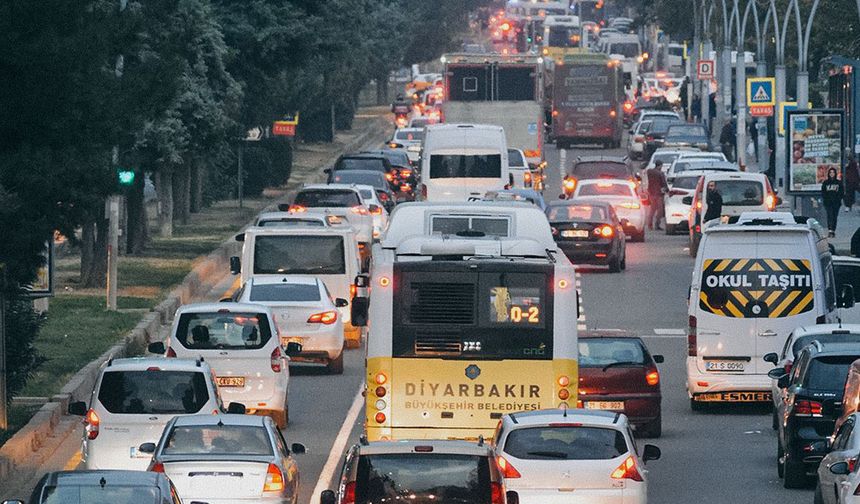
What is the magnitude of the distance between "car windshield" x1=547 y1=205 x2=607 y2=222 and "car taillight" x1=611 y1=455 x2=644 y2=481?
27.0m

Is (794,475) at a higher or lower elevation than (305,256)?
lower

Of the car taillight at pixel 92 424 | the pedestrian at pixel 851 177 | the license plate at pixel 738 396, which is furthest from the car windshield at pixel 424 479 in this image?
the pedestrian at pixel 851 177

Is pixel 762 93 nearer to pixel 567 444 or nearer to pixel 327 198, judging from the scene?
pixel 327 198

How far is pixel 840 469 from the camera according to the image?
1750 cm

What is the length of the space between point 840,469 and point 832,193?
111 feet

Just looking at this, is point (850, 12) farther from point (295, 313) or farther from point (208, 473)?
point (208, 473)

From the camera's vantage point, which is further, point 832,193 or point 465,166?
point 465,166

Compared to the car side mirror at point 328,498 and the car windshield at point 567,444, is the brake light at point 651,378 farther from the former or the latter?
the car side mirror at point 328,498

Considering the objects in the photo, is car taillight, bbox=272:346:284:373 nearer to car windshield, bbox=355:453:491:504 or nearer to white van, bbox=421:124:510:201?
car windshield, bbox=355:453:491:504

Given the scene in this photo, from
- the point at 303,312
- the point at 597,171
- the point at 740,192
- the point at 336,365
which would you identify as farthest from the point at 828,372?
the point at 597,171

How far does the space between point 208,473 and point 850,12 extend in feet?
194

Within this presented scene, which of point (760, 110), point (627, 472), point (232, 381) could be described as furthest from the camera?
point (760, 110)

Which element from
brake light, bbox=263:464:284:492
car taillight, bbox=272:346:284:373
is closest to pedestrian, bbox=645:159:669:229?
car taillight, bbox=272:346:284:373

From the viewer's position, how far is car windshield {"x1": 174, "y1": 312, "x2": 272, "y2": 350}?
92.1 ft
